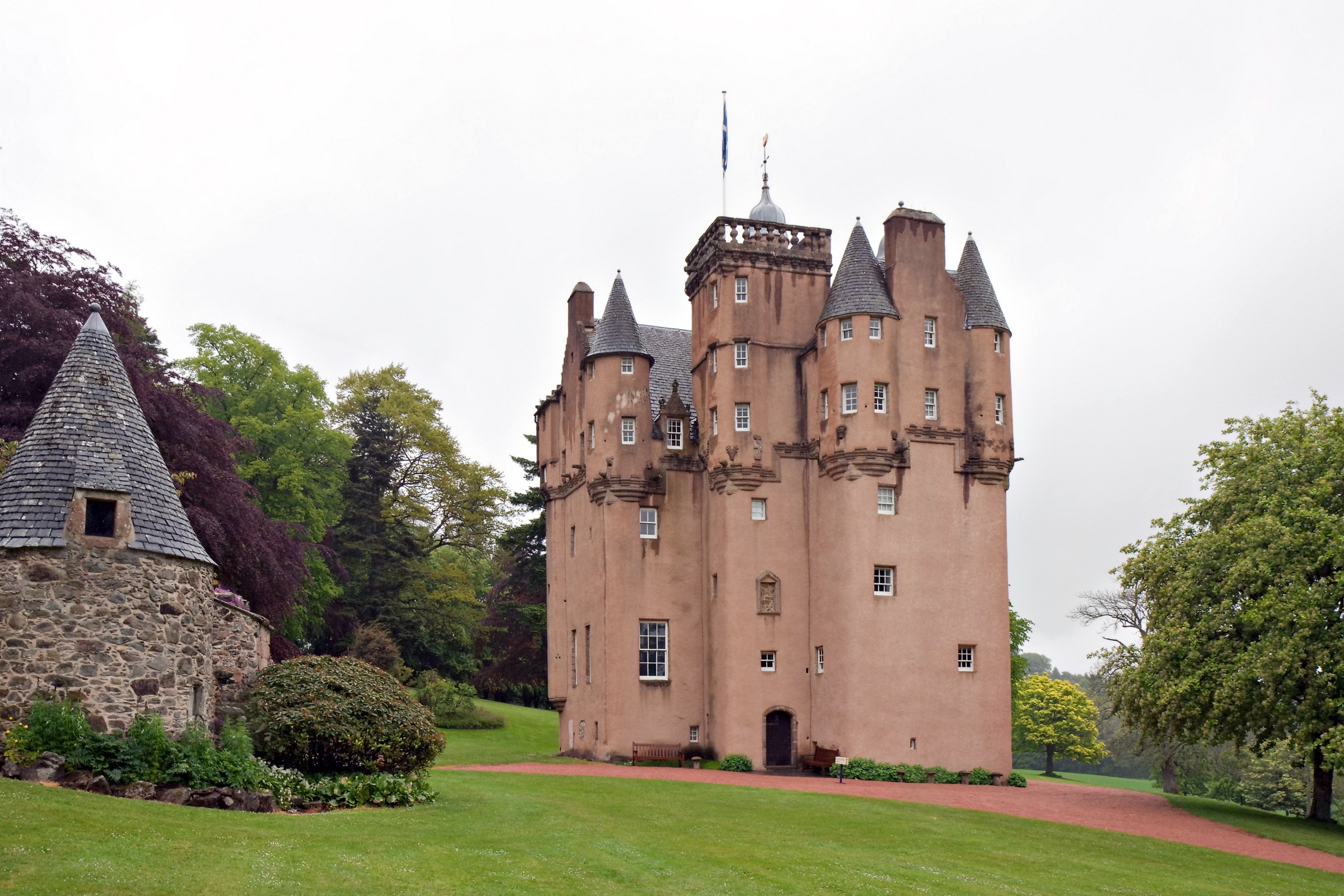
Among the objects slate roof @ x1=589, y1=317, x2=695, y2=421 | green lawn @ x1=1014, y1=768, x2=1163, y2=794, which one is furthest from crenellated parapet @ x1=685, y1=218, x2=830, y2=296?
green lawn @ x1=1014, y1=768, x2=1163, y2=794

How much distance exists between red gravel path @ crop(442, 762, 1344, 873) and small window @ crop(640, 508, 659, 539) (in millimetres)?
8009

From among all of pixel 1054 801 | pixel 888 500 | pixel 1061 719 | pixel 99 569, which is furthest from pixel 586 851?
pixel 1061 719

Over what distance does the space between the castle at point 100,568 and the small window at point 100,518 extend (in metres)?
0.02

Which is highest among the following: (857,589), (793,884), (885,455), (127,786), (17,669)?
(885,455)

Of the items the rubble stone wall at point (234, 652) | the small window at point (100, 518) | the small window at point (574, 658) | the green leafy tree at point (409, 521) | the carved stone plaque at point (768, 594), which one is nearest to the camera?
the small window at point (100, 518)

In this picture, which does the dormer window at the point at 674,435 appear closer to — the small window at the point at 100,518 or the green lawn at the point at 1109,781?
the small window at the point at 100,518

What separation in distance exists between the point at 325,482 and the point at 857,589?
2592 cm

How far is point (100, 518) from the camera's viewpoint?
20109mm

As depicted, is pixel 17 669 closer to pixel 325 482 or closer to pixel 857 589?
pixel 857 589

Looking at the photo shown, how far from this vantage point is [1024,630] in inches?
2682

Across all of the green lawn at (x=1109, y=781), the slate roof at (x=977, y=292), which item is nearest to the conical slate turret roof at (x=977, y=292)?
the slate roof at (x=977, y=292)

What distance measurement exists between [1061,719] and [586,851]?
2180 inches

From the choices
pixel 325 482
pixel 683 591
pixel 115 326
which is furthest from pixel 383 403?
pixel 115 326

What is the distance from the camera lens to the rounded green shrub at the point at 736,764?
39.6 meters
